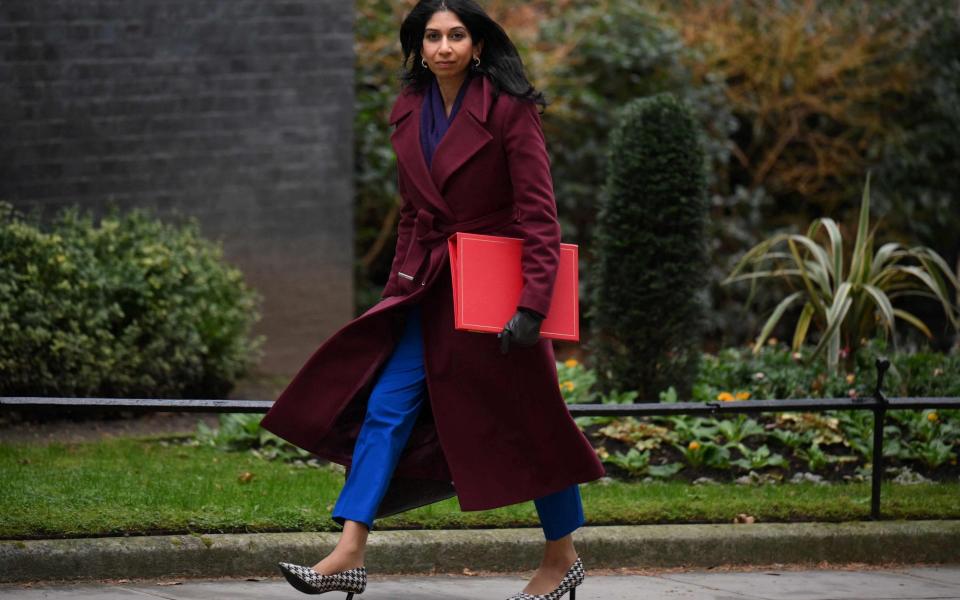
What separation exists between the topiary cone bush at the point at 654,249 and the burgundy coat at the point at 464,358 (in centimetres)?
298

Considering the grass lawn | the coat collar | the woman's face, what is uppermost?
the woman's face

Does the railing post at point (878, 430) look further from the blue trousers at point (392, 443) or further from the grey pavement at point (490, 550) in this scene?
the blue trousers at point (392, 443)

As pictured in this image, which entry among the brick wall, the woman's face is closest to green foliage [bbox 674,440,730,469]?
the woman's face

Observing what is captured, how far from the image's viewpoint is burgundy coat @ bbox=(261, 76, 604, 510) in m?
4.59

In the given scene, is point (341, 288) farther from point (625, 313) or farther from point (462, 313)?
point (462, 313)

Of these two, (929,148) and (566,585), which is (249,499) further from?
(929,148)

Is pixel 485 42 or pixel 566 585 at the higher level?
pixel 485 42

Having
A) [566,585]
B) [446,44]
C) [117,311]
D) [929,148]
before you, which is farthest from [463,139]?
[929,148]

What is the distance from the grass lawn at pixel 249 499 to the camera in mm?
5469

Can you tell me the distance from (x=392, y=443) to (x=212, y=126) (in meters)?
5.74

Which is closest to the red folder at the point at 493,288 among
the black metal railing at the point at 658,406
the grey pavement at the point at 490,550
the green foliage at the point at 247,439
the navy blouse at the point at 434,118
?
the navy blouse at the point at 434,118

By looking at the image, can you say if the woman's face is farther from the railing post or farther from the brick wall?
the brick wall

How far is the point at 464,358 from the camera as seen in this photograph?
15.3ft

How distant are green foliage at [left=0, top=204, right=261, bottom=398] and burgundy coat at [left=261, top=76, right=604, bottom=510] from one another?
361cm
